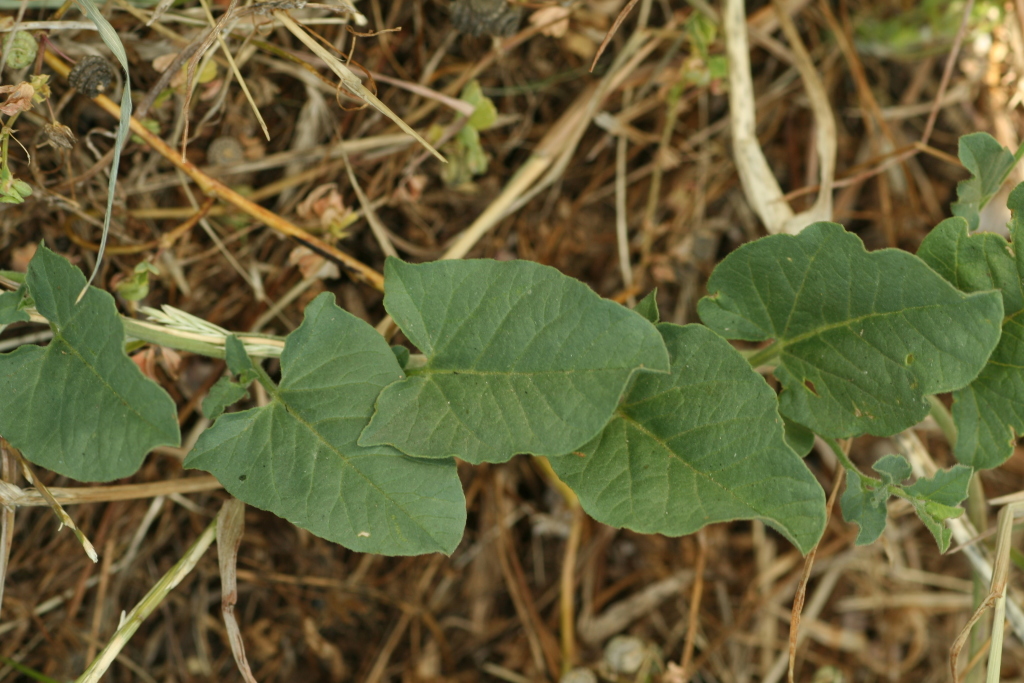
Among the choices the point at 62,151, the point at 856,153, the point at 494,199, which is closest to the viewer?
the point at 62,151

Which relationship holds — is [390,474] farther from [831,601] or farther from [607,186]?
[831,601]

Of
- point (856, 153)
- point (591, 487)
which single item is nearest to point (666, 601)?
point (591, 487)

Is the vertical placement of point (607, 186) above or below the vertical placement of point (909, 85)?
below

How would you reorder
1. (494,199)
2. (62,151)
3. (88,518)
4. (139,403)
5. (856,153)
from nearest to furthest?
(139,403) < (62,151) < (88,518) < (494,199) < (856,153)

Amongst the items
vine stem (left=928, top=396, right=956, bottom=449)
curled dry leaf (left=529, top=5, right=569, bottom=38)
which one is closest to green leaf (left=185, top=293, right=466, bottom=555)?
curled dry leaf (left=529, top=5, right=569, bottom=38)

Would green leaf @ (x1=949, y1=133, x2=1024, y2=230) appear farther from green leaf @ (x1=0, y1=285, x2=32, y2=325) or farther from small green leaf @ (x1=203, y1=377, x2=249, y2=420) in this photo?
green leaf @ (x1=0, y1=285, x2=32, y2=325)

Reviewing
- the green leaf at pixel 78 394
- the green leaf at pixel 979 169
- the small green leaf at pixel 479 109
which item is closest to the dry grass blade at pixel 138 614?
the green leaf at pixel 78 394

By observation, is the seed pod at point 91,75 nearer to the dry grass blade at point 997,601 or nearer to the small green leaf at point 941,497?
the small green leaf at point 941,497

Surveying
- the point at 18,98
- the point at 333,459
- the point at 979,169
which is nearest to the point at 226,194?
the point at 18,98
